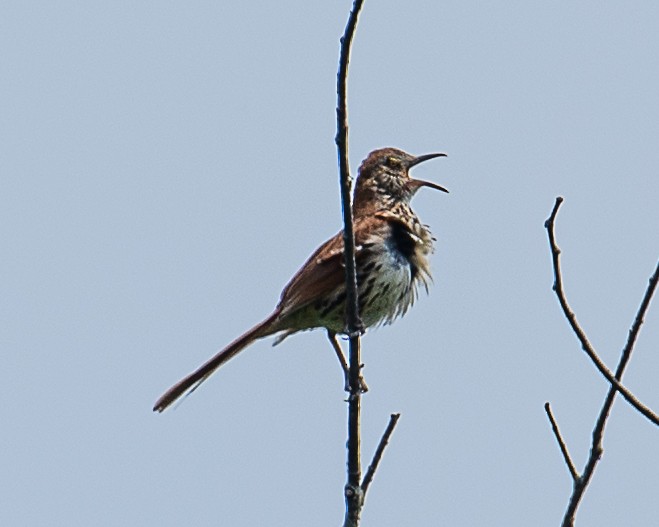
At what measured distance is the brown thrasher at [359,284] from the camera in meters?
7.68

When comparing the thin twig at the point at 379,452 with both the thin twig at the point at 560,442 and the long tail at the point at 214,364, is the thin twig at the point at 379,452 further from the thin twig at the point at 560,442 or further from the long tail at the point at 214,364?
the long tail at the point at 214,364

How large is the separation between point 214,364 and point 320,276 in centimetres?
93

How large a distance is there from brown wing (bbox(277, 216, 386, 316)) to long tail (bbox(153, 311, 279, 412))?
0.17 metres

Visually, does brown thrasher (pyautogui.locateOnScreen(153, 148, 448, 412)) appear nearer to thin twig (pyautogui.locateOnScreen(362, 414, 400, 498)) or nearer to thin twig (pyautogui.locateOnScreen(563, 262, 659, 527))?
thin twig (pyautogui.locateOnScreen(362, 414, 400, 498))

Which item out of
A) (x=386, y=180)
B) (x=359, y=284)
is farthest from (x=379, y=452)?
(x=386, y=180)

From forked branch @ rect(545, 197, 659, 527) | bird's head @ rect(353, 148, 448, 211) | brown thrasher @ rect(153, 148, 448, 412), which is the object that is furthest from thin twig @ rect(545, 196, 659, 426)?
bird's head @ rect(353, 148, 448, 211)

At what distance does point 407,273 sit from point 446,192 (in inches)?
44.2

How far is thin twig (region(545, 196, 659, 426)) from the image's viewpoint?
15.0ft

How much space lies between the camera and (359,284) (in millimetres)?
7676

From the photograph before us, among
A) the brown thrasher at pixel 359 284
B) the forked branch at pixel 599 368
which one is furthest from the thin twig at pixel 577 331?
the brown thrasher at pixel 359 284

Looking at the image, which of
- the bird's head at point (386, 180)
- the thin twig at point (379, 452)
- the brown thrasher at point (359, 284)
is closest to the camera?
the thin twig at point (379, 452)

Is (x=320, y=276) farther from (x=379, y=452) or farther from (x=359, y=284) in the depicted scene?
(x=379, y=452)

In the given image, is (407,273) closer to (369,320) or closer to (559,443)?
(369,320)

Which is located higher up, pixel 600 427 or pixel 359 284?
pixel 359 284
